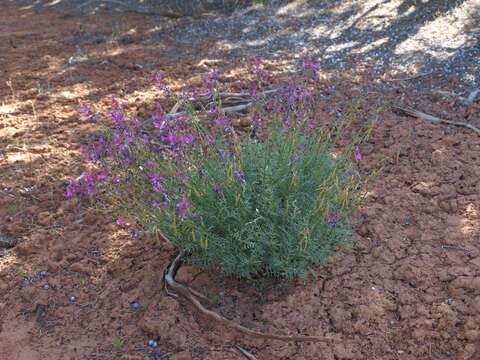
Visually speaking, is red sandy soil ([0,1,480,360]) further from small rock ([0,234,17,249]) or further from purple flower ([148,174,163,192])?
purple flower ([148,174,163,192])

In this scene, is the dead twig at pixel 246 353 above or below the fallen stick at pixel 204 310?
below

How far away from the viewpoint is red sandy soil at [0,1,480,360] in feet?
8.32

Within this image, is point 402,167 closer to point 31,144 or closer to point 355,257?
point 355,257

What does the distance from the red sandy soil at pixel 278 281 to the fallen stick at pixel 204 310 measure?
0.04 m

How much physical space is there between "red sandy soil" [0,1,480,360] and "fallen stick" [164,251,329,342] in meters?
0.04

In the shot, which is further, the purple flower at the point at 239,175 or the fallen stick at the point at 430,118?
the fallen stick at the point at 430,118

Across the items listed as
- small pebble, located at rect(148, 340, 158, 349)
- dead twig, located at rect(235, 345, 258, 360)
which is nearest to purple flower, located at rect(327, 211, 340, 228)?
dead twig, located at rect(235, 345, 258, 360)

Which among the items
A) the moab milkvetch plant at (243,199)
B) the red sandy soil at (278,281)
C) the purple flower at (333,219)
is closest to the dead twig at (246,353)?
the red sandy soil at (278,281)

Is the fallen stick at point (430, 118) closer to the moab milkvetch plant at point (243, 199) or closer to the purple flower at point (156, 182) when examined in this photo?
the moab milkvetch plant at point (243, 199)

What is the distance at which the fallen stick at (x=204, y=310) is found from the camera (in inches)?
98.2

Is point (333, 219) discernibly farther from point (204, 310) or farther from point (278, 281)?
point (204, 310)

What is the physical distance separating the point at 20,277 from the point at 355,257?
1.93 m

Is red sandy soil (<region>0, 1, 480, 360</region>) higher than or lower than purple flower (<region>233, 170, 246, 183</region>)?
lower

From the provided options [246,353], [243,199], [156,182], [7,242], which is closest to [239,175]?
[243,199]
